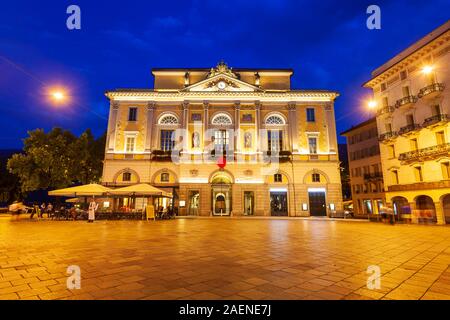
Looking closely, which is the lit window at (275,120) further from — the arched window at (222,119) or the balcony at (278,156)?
the arched window at (222,119)

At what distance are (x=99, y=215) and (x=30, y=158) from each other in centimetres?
1703

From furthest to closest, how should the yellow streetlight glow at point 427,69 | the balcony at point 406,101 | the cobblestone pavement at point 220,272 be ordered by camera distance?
the balcony at point 406,101 → the yellow streetlight glow at point 427,69 → the cobblestone pavement at point 220,272

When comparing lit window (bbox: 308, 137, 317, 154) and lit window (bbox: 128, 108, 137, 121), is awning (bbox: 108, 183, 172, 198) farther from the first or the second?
lit window (bbox: 308, 137, 317, 154)

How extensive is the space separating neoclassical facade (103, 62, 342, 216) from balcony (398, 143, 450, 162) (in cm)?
647

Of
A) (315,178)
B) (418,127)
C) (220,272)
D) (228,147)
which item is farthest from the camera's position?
(228,147)

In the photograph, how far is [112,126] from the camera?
29.1 m

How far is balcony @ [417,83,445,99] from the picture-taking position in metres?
21.4

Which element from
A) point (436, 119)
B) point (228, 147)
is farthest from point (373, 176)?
point (228, 147)

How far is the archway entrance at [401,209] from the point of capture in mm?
23370

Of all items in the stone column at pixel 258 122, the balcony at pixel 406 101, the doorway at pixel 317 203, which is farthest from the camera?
the stone column at pixel 258 122

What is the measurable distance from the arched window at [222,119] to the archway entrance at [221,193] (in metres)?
6.14

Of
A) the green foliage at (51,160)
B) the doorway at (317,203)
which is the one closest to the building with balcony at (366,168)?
the doorway at (317,203)

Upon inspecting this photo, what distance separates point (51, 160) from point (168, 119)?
1580cm

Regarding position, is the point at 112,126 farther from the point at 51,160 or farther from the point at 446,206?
the point at 446,206
